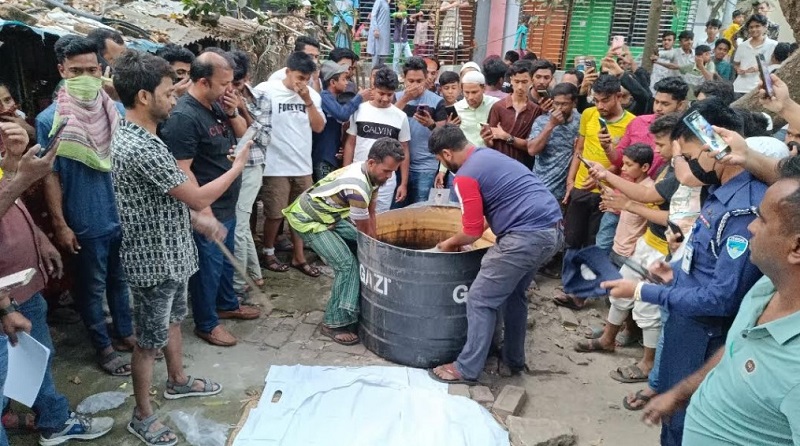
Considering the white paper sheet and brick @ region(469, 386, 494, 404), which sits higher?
the white paper sheet

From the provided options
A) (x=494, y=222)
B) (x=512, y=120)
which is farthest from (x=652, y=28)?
(x=494, y=222)

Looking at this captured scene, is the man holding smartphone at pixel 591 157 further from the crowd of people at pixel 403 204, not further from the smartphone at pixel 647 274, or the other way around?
the smartphone at pixel 647 274

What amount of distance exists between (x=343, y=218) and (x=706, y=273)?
2.66 meters

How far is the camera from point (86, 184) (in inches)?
151

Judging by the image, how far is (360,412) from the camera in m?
3.73

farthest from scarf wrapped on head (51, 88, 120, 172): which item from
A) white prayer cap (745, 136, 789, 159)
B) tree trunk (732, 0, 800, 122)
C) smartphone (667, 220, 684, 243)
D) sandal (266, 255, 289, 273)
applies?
tree trunk (732, 0, 800, 122)

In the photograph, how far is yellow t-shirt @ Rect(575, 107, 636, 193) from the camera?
5246 mm

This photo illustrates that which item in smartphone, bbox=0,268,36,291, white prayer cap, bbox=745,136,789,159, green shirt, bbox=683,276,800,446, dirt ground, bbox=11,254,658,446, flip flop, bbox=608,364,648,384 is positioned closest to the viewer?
green shirt, bbox=683,276,800,446

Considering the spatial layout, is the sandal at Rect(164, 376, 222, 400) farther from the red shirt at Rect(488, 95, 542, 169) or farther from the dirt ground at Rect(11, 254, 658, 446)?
the red shirt at Rect(488, 95, 542, 169)

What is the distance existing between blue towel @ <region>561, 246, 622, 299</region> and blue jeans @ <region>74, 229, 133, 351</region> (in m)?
2.95

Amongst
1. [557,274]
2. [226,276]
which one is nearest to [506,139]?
[557,274]

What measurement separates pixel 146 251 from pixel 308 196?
5.06ft

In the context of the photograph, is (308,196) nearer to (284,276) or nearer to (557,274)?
(284,276)

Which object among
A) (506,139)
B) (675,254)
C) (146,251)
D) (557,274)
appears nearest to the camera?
(146,251)
